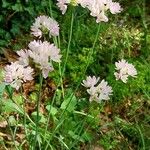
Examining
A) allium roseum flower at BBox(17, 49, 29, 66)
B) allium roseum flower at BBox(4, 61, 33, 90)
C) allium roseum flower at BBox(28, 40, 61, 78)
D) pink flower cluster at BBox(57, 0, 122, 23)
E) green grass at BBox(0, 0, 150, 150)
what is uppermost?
pink flower cluster at BBox(57, 0, 122, 23)

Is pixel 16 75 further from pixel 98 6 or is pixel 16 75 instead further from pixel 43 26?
pixel 98 6

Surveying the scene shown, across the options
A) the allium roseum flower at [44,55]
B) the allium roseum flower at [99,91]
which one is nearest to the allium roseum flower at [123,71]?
the allium roseum flower at [99,91]

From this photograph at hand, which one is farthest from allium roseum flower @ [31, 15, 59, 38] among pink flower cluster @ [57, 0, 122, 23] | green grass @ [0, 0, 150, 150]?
green grass @ [0, 0, 150, 150]

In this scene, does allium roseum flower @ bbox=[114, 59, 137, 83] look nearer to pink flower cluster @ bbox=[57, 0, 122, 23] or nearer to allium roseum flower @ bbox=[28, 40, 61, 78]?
pink flower cluster @ bbox=[57, 0, 122, 23]

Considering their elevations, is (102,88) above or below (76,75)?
above

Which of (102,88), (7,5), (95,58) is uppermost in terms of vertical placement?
(102,88)

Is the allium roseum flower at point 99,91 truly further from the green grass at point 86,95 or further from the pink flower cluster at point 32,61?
the green grass at point 86,95

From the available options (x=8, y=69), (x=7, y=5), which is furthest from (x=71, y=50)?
(x=8, y=69)

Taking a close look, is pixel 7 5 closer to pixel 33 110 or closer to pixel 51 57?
pixel 33 110

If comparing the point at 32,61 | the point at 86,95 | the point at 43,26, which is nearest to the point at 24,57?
the point at 32,61
